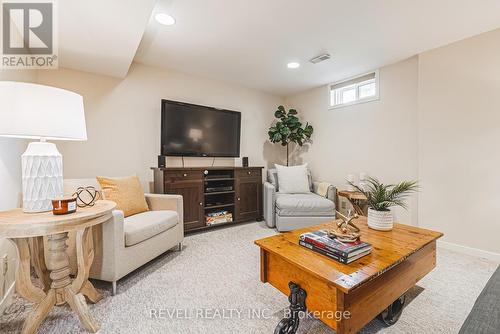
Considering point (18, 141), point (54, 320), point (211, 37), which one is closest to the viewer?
point (54, 320)

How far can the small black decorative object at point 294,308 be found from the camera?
1.10 m

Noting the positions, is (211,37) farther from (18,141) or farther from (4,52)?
(18,141)

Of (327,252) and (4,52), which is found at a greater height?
(4,52)

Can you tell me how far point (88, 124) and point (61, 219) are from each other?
191cm

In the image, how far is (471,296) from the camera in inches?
61.1

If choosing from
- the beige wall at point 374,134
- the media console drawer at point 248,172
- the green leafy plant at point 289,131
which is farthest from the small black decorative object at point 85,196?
the beige wall at point 374,134

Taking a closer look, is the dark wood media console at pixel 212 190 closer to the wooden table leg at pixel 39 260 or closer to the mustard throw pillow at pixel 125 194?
the mustard throw pillow at pixel 125 194

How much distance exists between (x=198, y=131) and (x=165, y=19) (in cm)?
144

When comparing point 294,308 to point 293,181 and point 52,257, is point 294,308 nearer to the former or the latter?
point 52,257

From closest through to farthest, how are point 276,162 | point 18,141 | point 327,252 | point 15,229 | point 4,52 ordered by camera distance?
1. point 15,229
2. point 327,252
3. point 4,52
4. point 18,141
5. point 276,162

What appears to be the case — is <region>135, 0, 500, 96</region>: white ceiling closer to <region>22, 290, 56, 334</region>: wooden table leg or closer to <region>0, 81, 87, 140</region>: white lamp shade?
<region>0, 81, 87, 140</region>: white lamp shade

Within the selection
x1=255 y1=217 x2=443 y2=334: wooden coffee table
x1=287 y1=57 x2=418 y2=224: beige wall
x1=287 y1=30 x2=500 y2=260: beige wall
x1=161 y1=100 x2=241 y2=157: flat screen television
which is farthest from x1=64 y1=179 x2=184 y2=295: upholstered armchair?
x1=287 y1=30 x2=500 y2=260: beige wall

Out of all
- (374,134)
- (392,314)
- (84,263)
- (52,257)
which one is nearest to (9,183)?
(52,257)

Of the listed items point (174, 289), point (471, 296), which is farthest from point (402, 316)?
point (174, 289)
